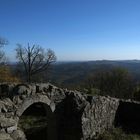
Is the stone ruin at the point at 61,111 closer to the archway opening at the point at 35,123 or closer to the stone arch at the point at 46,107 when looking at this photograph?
the stone arch at the point at 46,107

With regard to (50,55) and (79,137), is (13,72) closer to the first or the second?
(50,55)

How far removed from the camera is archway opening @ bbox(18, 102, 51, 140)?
12313mm

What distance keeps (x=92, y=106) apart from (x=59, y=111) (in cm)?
159

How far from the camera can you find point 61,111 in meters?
11.1

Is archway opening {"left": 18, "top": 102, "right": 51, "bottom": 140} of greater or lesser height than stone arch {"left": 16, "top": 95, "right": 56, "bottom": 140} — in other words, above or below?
below

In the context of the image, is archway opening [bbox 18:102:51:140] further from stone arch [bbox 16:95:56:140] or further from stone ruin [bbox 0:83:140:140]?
stone ruin [bbox 0:83:140:140]

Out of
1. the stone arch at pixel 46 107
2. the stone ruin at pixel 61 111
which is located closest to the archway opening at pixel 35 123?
the stone arch at pixel 46 107

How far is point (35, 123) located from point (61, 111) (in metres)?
3.87

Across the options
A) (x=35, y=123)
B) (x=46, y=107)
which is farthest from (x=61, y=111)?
(x=35, y=123)

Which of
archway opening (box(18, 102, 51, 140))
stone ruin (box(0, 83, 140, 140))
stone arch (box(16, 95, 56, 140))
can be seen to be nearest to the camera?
stone ruin (box(0, 83, 140, 140))

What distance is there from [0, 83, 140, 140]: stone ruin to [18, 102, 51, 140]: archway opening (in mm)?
418

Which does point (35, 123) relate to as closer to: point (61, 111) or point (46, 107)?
point (61, 111)

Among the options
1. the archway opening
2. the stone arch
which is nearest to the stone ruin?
the stone arch

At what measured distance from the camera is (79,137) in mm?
11125
